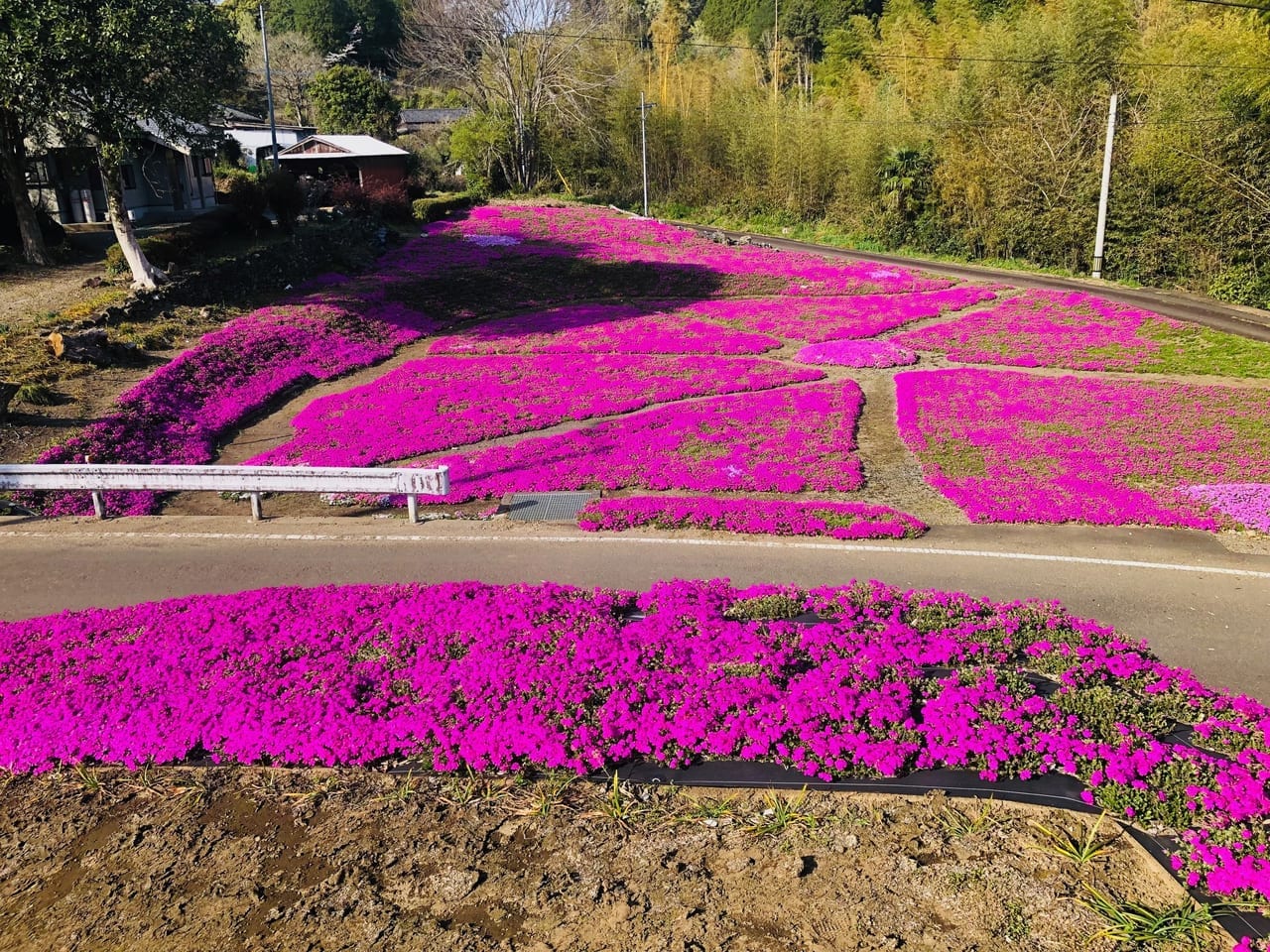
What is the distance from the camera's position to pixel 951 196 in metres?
39.1

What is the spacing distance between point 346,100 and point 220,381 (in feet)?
177

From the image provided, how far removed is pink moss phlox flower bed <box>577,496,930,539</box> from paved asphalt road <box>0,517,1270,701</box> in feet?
1.05

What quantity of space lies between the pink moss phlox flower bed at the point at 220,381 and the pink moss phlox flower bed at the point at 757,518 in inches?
269

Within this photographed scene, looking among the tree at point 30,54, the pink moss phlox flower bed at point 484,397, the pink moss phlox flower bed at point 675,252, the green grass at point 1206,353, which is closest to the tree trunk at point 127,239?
the tree at point 30,54

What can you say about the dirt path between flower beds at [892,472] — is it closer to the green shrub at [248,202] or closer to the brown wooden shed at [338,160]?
the green shrub at [248,202]

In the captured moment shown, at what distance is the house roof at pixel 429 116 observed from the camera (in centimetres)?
7269

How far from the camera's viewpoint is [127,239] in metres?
22.2

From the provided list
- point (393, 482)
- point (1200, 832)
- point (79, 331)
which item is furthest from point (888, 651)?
point (79, 331)

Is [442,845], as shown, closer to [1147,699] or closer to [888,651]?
[888,651]

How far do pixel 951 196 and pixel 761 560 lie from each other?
112ft

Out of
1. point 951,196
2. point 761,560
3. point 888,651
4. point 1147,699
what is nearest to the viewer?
point 1147,699

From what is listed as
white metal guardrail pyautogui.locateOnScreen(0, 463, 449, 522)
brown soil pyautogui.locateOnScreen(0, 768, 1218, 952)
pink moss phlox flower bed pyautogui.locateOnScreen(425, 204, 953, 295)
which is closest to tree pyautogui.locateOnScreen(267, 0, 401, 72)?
pink moss phlox flower bed pyautogui.locateOnScreen(425, 204, 953, 295)

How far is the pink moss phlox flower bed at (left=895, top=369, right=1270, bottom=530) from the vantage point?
12.3 metres

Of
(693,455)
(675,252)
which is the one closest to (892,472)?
(693,455)
